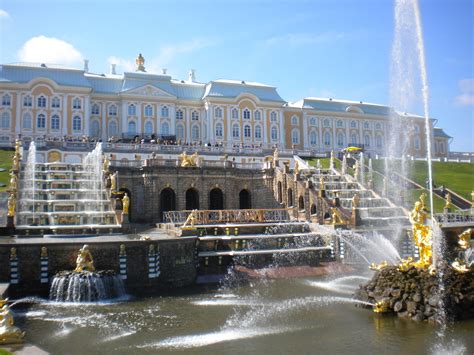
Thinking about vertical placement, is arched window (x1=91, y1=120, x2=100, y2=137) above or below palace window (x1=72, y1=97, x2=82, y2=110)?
below

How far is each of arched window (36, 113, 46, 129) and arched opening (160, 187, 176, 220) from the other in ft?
99.5

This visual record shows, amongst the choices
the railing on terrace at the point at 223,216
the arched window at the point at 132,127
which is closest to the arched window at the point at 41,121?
the arched window at the point at 132,127

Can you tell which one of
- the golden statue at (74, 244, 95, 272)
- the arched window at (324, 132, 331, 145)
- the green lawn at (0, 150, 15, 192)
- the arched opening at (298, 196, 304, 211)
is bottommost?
the golden statue at (74, 244, 95, 272)

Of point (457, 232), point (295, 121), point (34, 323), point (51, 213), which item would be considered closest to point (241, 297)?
point (34, 323)

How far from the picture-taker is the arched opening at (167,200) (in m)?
38.1

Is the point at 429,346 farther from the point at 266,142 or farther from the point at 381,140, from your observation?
the point at 381,140

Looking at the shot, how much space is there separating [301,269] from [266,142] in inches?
1781

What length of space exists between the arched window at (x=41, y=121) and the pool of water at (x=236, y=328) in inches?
1811

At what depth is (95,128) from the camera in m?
64.1

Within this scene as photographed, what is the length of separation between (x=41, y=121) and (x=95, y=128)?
7.29 meters

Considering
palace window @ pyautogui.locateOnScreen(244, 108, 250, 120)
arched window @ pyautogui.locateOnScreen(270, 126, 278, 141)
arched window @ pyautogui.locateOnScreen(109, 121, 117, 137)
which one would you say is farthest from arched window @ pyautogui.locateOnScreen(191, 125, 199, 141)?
arched window @ pyautogui.locateOnScreen(270, 126, 278, 141)

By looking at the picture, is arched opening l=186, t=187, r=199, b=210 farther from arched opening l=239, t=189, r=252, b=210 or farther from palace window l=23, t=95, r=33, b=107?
palace window l=23, t=95, r=33, b=107

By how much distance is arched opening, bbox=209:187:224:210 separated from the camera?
4019 cm

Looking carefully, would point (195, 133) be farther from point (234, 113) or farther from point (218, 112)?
point (234, 113)
